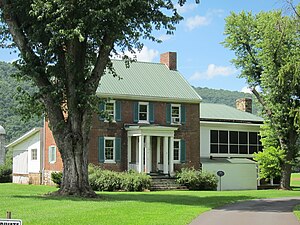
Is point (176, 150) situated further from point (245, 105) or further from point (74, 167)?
point (74, 167)

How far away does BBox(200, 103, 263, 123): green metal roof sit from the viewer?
148 feet

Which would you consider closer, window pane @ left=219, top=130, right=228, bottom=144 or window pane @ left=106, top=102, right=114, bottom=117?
window pane @ left=106, top=102, right=114, bottom=117

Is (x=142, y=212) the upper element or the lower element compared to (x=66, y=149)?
lower

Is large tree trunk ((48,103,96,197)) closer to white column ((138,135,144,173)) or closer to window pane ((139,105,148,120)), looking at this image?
white column ((138,135,144,173))

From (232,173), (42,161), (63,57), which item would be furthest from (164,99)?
(63,57)

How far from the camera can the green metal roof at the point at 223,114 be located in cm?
4497

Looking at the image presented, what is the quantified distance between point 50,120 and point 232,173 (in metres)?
20.2

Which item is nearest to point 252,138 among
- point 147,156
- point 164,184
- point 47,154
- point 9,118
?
point 147,156

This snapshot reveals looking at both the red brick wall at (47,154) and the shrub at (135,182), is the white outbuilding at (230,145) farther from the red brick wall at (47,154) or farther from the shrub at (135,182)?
the red brick wall at (47,154)

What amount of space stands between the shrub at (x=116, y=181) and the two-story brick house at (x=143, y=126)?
9.45ft

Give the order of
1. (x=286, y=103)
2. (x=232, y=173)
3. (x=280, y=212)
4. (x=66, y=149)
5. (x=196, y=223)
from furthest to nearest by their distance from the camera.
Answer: (x=232, y=173)
(x=286, y=103)
(x=66, y=149)
(x=280, y=212)
(x=196, y=223)

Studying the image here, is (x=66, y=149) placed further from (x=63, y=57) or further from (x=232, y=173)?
(x=232, y=173)

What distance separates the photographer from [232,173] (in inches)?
1657

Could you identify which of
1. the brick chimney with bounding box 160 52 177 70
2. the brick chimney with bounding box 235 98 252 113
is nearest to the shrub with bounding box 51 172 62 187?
the brick chimney with bounding box 160 52 177 70
